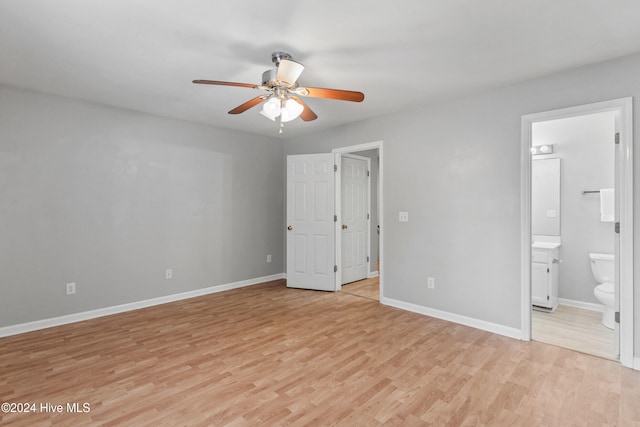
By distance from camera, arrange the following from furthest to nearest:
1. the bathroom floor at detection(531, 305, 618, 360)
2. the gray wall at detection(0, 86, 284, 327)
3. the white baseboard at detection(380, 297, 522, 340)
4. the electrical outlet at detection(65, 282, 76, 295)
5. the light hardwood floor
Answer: the electrical outlet at detection(65, 282, 76, 295) < the gray wall at detection(0, 86, 284, 327) < the white baseboard at detection(380, 297, 522, 340) < the bathroom floor at detection(531, 305, 618, 360) < the light hardwood floor

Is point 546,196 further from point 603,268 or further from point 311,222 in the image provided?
point 311,222

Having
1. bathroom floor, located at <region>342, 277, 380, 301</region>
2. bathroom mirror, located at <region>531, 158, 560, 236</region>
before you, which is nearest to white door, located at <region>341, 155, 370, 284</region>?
bathroom floor, located at <region>342, 277, 380, 301</region>

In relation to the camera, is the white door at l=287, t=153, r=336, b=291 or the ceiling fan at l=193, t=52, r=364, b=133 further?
the white door at l=287, t=153, r=336, b=291

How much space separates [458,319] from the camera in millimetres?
3379

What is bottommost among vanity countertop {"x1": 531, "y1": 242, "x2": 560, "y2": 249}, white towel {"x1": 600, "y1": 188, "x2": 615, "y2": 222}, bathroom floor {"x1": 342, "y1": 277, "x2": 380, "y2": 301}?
bathroom floor {"x1": 342, "y1": 277, "x2": 380, "y2": 301}

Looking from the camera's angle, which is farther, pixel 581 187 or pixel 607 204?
pixel 581 187

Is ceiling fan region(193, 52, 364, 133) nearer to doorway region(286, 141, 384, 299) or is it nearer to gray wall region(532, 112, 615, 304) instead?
doorway region(286, 141, 384, 299)

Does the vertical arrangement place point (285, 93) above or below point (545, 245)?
above

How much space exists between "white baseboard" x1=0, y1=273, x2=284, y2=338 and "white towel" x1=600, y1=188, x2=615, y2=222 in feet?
15.2

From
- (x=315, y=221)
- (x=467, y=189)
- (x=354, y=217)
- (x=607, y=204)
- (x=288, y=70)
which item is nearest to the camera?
(x=288, y=70)

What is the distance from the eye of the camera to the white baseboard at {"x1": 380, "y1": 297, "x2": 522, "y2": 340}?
3.03m

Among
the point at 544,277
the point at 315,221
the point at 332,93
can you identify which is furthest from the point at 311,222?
the point at 544,277

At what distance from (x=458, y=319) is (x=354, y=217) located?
2.31m

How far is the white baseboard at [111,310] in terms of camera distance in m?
3.12
